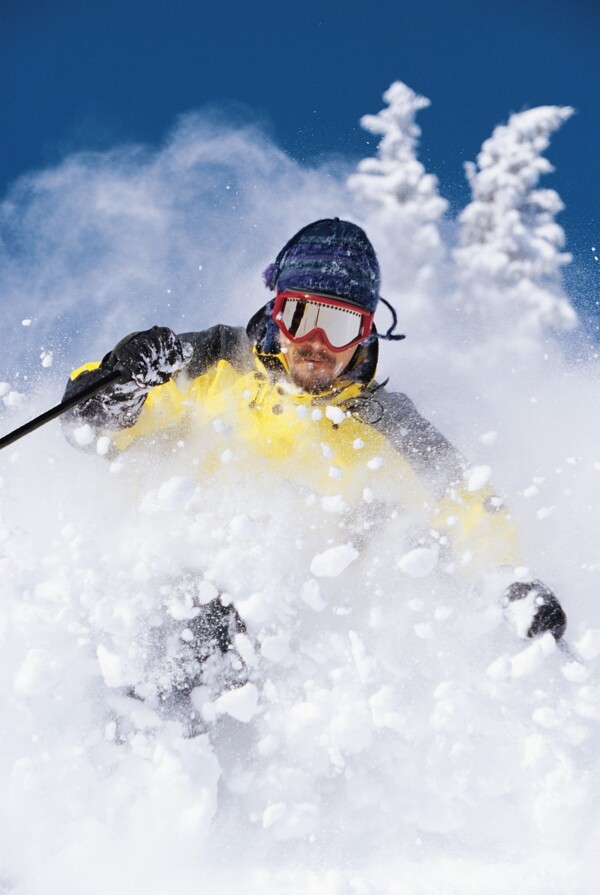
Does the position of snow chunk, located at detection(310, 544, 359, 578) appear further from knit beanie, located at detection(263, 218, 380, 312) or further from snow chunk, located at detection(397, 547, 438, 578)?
knit beanie, located at detection(263, 218, 380, 312)

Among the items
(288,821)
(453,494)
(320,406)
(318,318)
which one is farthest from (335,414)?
(288,821)

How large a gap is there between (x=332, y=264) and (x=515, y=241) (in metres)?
2.72

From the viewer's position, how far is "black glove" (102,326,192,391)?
8.33ft

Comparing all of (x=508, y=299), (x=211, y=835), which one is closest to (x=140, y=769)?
(x=211, y=835)

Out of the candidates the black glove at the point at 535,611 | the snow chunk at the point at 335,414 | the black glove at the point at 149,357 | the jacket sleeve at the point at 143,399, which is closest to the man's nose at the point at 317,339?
the snow chunk at the point at 335,414

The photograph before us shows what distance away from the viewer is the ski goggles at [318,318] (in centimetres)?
284

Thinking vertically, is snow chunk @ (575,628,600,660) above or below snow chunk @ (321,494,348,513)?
above

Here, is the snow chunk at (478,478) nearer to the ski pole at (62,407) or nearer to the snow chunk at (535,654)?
the snow chunk at (535,654)

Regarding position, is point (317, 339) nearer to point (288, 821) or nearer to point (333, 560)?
point (333, 560)

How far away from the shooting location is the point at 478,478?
2.93 meters

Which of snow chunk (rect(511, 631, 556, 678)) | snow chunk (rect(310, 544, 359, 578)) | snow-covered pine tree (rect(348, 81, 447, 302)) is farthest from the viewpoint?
snow-covered pine tree (rect(348, 81, 447, 302))

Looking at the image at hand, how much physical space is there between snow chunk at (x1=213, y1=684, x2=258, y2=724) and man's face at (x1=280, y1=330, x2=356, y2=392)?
1461mm

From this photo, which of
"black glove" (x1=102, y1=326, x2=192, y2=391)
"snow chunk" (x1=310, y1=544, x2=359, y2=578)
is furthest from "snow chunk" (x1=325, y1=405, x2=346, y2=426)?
"black glove" (x1=102, y1=326, x2=192, y2=391)

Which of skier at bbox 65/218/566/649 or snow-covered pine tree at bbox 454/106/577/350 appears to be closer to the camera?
skier at bbox 65/218/566/649
